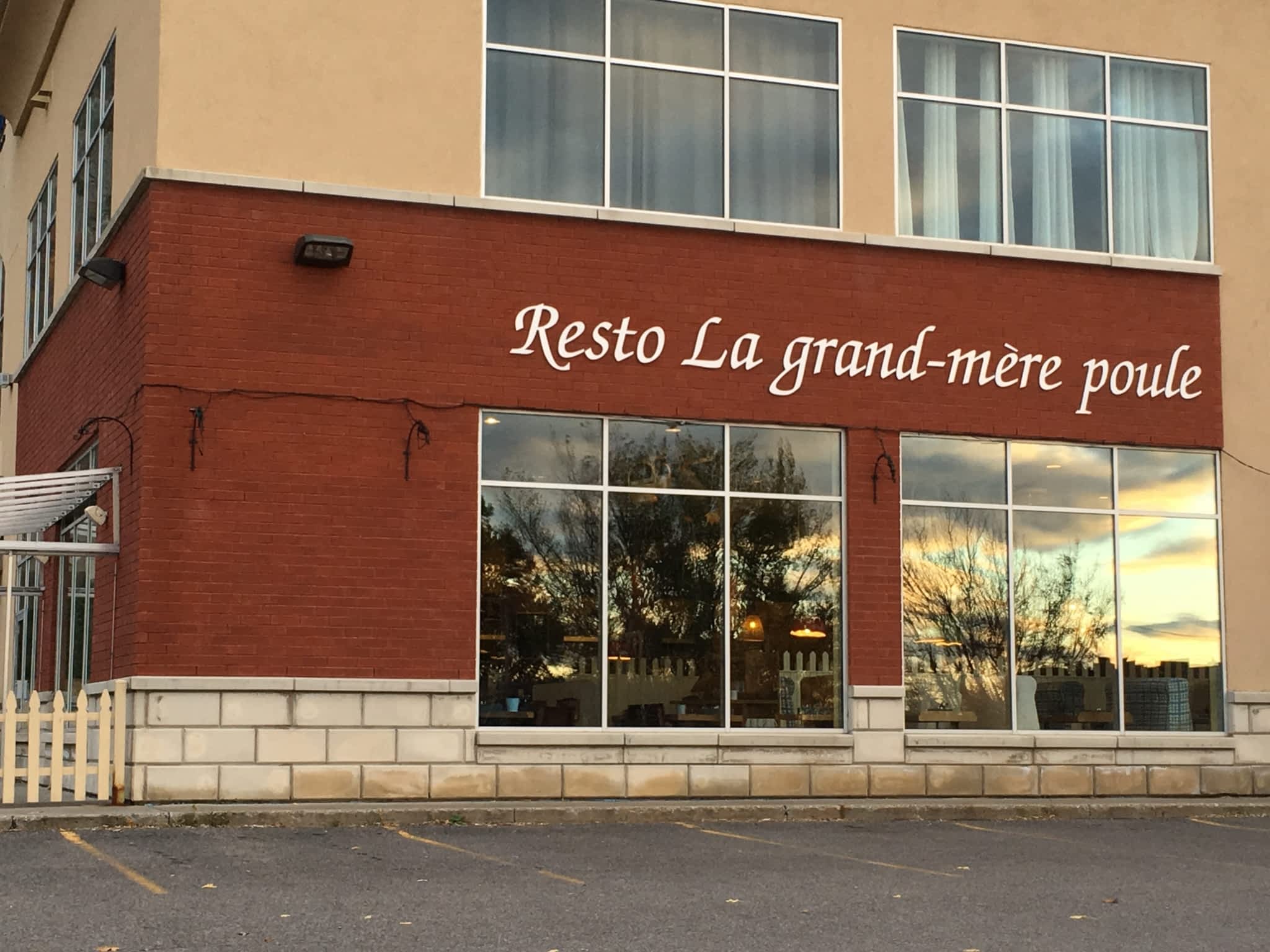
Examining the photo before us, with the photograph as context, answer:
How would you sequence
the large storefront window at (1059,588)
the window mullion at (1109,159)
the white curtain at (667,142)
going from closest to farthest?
the white curtain at (667,142) → the large storefront window at (1059,588) → the window mullion at (1109,159)

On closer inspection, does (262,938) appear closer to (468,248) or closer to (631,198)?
(468,248)

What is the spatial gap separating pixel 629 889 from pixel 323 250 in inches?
287

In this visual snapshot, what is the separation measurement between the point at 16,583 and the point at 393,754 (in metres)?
9.40

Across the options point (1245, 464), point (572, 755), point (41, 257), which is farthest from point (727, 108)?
point (41, 257)

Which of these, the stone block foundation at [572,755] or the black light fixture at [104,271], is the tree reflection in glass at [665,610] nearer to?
the stone block foundation at [572,755]

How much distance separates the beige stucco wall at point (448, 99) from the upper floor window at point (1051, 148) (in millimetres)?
203

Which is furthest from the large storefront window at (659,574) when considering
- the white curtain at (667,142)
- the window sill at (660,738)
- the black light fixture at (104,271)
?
the black light fixture at (104,271)

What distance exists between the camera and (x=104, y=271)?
16.7m

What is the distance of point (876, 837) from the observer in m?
14.3

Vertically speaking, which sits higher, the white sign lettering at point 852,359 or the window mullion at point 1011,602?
the white sign lettering at point 852,359

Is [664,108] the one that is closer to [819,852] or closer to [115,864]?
[819,852]

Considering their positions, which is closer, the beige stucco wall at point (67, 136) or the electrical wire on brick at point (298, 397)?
the electrical wire on brick at point (298, 397)

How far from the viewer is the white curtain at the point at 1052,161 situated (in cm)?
1867

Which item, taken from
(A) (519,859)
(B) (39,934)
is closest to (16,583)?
(A) (519,859)
